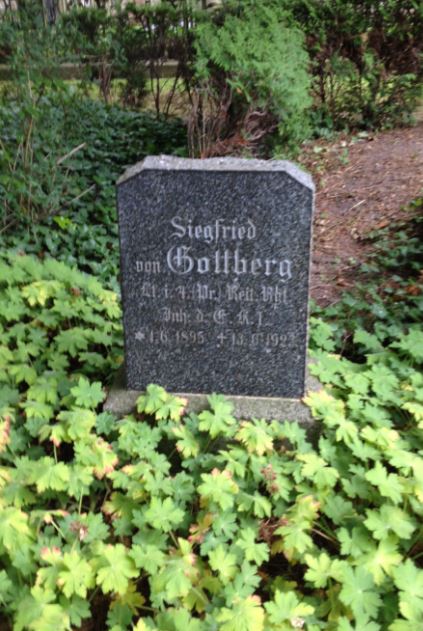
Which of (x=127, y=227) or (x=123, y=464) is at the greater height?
(x=127, y=227)

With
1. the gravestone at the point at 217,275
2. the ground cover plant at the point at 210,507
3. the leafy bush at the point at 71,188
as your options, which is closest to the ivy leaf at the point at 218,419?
the ground cover plant at the point at 210,507

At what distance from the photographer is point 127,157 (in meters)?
7.07

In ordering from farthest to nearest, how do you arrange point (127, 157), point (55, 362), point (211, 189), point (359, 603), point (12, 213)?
point (127, 157), point (12, 213), point (55, 362), point (211, 189), point (359, 603)

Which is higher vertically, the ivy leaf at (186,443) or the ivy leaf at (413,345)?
the ivy leaf at (413,345)

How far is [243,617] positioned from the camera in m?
2.11

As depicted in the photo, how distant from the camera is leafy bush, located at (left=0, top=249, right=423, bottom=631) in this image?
87.5 inches

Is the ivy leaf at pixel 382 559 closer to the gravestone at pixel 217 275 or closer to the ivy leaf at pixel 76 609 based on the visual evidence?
the gravestone at pixel 217 275

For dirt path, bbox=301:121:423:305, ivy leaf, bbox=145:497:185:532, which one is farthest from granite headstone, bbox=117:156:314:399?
dirt path, bbox=301:121:423:305

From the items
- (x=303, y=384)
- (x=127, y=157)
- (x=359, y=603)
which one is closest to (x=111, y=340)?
(x=303, y=384)

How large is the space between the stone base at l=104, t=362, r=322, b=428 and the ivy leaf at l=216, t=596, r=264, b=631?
94 cm

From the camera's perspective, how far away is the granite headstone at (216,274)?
2.71 meters

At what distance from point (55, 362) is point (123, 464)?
0.81 metres

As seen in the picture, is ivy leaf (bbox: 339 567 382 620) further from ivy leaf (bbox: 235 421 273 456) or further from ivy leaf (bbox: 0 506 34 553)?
ivy leaf (bbox: 0 506 34 553)

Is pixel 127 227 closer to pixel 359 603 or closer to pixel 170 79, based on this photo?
pixel 359 603
